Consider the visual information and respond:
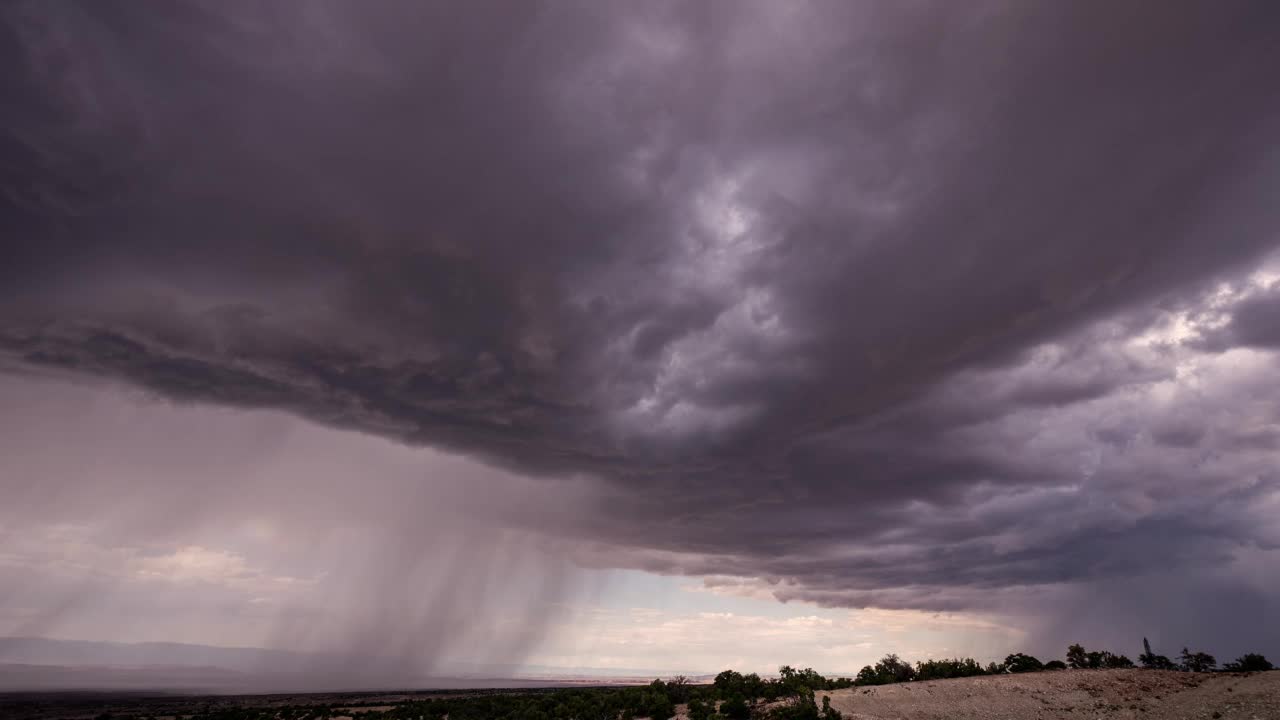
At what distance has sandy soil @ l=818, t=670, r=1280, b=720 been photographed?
47.5 meters

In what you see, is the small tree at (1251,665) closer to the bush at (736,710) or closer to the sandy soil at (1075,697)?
the sandy soil at (1075,697)

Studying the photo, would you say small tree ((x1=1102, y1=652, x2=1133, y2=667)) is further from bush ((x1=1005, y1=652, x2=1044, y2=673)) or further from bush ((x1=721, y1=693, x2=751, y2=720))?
bush ((x1=721, y1=693, x2=751, y2=720))

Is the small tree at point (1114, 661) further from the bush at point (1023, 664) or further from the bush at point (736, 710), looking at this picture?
the bush at point (736, 710)

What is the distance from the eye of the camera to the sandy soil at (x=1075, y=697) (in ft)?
156

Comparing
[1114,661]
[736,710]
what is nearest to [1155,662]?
[1114,661]

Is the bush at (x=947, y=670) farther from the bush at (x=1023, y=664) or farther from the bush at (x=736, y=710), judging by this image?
the bush at (x=736, y=710)

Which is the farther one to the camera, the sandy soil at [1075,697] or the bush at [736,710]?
the bush at [736,710]

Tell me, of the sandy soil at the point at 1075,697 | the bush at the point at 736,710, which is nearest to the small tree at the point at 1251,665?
the sandy soil at the point at 1075,697

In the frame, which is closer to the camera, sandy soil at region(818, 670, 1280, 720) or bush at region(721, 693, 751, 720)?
sandy soil at region(818, 670, 1280, 720)

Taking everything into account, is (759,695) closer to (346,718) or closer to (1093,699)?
(1093,699)

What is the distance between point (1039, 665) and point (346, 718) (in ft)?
256

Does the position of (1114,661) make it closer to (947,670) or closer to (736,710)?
(947,670)

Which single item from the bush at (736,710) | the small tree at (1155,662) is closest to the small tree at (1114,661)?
the small tree at (1155,662)

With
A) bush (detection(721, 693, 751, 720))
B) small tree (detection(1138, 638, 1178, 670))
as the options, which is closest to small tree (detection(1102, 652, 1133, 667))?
small tree (detection(1138, 638, 1178, 670))
